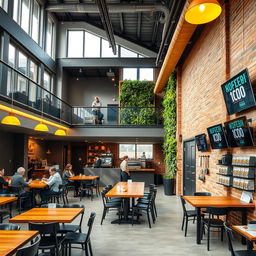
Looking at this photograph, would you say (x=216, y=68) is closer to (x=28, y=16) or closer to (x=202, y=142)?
(x=202, y=142)

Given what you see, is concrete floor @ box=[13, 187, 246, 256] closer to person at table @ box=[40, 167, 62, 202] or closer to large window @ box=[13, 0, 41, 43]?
person at table @ box=[40, 167, 62, 202]

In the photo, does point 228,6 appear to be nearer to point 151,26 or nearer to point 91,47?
point 151,26

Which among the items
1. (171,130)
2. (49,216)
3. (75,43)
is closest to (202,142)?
(171,130)

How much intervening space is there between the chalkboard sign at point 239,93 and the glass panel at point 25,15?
10018 mm

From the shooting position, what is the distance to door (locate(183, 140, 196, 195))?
9.48m

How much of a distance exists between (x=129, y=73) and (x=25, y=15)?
6.79 meters

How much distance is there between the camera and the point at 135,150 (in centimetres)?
1917

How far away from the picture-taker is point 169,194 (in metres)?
12.0

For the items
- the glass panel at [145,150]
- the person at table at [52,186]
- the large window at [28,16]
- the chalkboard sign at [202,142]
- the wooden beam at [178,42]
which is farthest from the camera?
the glass panel at [145,150]

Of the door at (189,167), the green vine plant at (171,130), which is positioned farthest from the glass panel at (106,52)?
the door at (189,167)

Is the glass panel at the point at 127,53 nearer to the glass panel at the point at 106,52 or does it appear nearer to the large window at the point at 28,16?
the glass panel at the point at 106,52

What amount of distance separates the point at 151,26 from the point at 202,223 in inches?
484

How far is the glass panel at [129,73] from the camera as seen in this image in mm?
17328

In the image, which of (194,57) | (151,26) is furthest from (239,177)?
(151,26)
